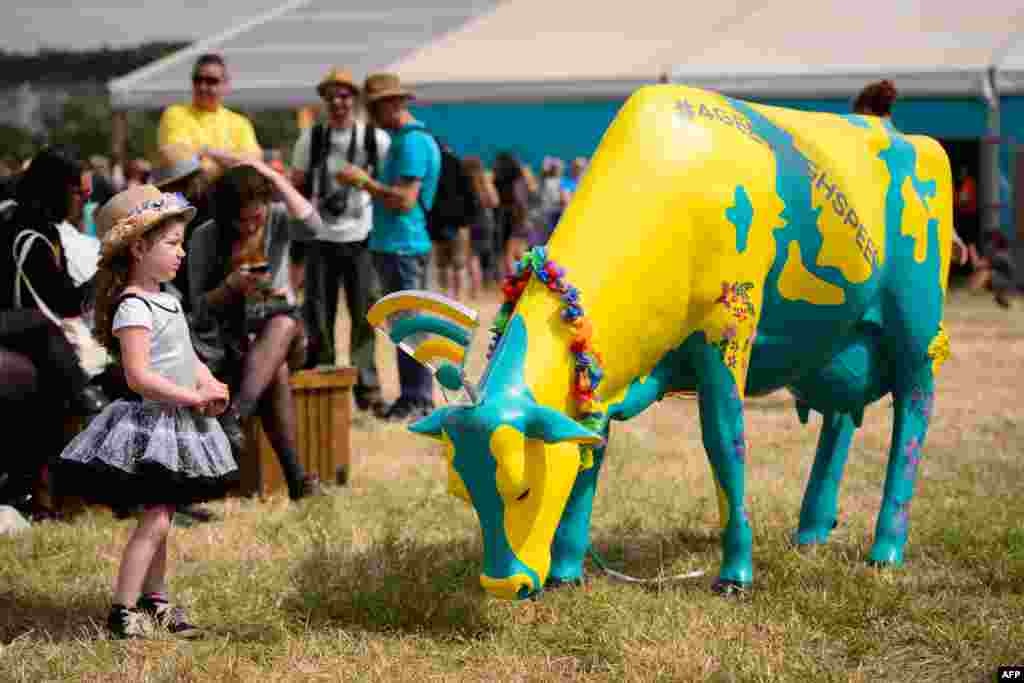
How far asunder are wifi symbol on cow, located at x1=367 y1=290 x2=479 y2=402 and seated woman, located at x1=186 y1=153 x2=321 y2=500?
69.6 inches

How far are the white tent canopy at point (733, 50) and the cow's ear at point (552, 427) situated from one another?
11861mm

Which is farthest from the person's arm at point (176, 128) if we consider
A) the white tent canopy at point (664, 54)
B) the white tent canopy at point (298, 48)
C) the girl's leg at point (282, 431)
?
the white tent canopy at point (298, 48)

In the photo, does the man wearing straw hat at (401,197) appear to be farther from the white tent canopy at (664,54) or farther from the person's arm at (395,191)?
the white tent canopy at (664,54)

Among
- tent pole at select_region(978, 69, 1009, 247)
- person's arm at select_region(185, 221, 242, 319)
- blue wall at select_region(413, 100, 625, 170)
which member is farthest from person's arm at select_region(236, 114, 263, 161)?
tent pole at select_region(978, 69, 1009, 247)

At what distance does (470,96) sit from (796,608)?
40.3ft

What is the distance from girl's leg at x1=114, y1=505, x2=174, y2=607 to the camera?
4.26 meters

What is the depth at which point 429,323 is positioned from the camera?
4.39 metres

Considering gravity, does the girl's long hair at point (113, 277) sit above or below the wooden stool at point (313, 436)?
above

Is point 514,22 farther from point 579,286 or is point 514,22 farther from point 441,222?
point 579,286

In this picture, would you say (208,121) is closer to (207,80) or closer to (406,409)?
(207,80)

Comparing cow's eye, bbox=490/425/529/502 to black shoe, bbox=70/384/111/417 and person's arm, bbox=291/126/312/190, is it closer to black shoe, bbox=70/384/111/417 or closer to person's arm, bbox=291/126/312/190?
black shoe, bbox=70/384/111/417

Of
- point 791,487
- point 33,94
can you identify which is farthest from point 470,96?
point 33,94

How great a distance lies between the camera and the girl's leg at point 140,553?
4.26m

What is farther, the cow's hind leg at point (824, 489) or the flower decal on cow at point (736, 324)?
the cow's hind leg at point (824, 489)
